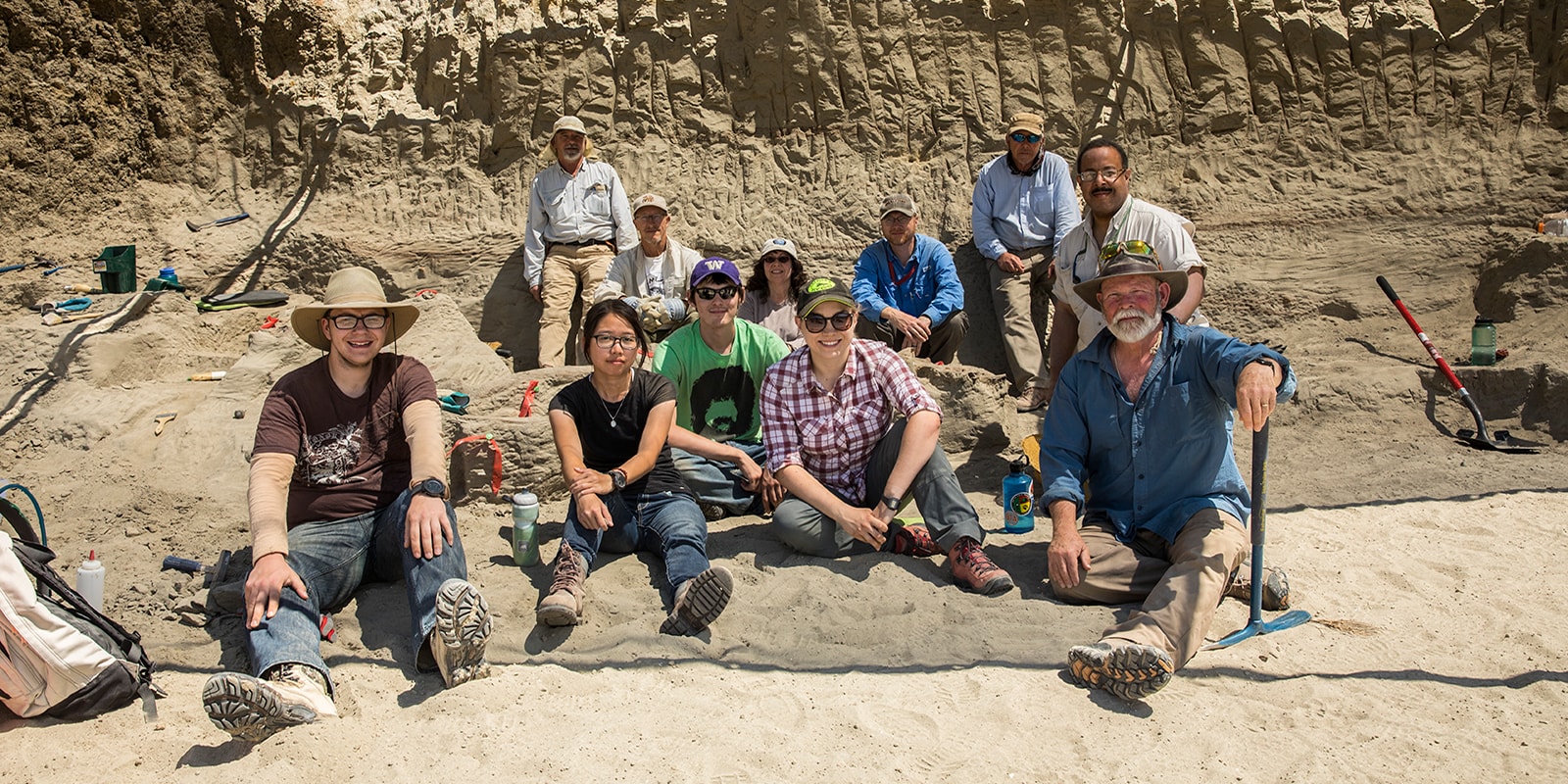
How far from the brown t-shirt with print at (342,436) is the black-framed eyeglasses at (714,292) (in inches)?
56.5

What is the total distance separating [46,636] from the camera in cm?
307

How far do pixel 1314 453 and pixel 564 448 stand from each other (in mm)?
4529

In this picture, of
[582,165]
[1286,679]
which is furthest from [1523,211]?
[582,165]

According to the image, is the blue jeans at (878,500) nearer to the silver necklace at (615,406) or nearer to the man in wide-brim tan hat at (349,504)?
the silver necklace at (615,406)

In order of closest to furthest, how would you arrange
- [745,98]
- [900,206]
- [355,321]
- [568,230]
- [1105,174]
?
[355,321], [1105,174], [900,206], [568,230], [745,98]

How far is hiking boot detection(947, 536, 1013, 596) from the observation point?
395 centimetres

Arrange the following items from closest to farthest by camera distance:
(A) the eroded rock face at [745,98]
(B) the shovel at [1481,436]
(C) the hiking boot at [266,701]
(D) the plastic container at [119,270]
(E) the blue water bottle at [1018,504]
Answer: (C) the hiking boot at [266,701] < (E) the blue water bottle at [1018,504] < (B) the shovel at [1481,436] < (D) the plastic container at [119,270] < (A) the eroded rock face at [745,98]

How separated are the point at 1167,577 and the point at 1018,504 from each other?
1.29 meters

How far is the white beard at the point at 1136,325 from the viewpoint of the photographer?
12.5 feet

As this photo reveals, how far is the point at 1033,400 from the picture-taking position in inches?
262

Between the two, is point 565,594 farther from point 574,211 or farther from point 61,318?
point 61,318

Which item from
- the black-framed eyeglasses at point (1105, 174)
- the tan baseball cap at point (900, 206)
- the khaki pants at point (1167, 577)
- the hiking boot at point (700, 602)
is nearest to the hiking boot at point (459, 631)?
the hiking boot at point (700, 602)

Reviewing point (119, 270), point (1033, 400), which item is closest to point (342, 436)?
point (1033, 400)

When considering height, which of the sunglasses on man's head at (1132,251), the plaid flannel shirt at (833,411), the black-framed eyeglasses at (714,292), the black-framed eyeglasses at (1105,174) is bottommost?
the plaid flannel shirt at (833,411)
